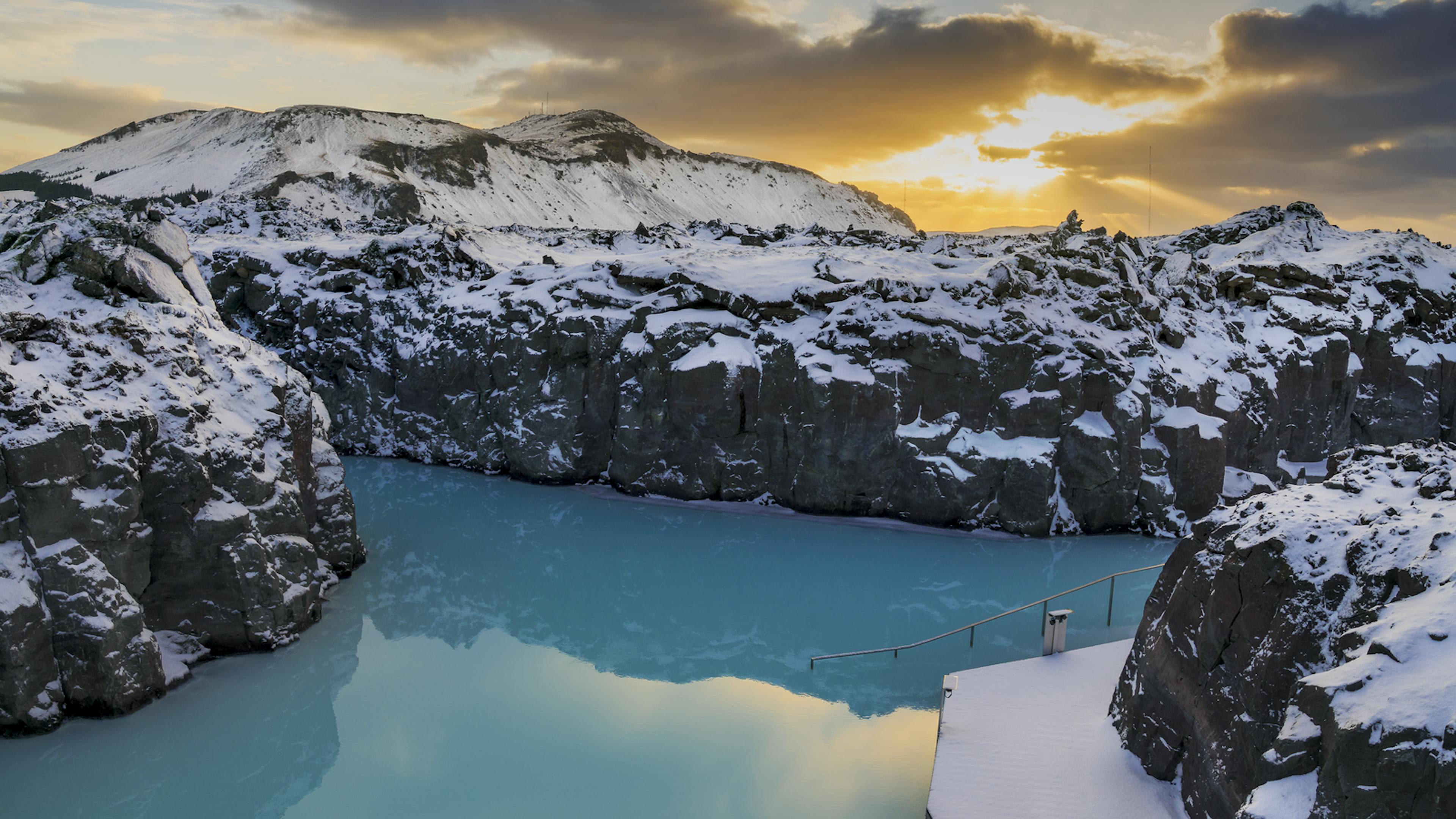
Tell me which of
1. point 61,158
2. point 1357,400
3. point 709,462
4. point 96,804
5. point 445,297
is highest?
point 61,158

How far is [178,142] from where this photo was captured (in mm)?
110625

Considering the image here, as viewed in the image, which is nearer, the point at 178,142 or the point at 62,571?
the point at 62,571

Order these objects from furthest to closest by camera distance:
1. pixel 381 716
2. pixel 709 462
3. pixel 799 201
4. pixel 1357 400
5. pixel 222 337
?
1. pixel 799 201
2. pixel 1357 400
3. pixel 709 462
4. pixel 222 337
5. pixel 381 716

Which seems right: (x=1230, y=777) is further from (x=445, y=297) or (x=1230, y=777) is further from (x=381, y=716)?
(x=445, y=297)

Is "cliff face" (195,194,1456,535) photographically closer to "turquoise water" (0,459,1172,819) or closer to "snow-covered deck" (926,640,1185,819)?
"turquoise water" (0,459,1172,819)

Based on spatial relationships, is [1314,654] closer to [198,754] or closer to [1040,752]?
[1040,752]

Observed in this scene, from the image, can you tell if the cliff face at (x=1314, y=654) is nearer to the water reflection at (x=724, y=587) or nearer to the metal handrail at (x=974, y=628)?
the metal handrail at (x=974, y=628)

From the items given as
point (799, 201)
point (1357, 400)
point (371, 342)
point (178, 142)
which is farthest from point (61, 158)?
point (1357, 400)

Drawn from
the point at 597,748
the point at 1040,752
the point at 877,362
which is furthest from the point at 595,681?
the point at 877,362

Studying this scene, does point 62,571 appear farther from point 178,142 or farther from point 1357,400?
point 178,142

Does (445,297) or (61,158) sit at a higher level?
(61,158)

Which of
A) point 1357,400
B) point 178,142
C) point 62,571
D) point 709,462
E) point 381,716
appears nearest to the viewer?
point 62,571

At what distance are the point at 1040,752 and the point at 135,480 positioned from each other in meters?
14.4

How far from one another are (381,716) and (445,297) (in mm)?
21617
